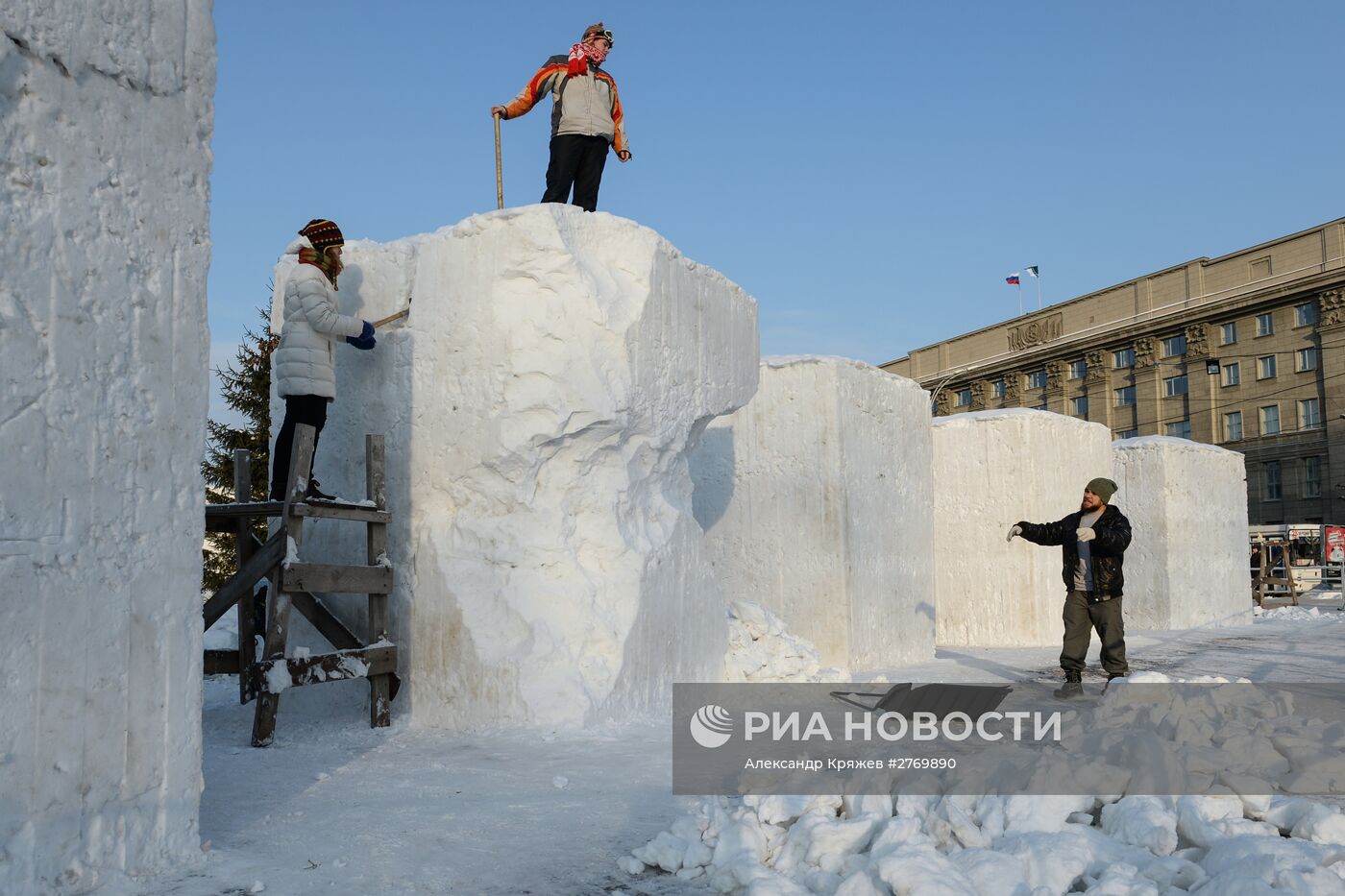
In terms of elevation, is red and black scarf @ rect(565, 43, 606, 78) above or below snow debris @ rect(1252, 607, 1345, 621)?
above

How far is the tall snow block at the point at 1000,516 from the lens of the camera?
13.4 meters

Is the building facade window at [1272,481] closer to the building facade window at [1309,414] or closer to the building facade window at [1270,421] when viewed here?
the building facade window at [1270,421]

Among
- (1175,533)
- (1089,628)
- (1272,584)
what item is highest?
(1175,533)

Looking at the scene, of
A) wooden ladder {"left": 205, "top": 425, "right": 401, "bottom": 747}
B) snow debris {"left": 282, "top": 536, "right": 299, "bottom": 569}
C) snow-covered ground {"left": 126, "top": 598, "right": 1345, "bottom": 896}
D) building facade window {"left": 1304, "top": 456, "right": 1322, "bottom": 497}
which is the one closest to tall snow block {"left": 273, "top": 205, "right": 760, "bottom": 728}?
wooden ladder {"left": 205, "top": 425, "right": 401, "bottom": 747}

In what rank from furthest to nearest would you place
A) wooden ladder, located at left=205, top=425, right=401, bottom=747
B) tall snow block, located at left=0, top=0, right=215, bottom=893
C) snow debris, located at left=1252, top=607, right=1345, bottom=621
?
snow debris, located at left=1252, top=607, right=1345, bottom=621 → wooden ladder, located at left=205, top=425, right=401, bottom=747 → tall snow block, located at left=0, top=0, right=215, bottom=893

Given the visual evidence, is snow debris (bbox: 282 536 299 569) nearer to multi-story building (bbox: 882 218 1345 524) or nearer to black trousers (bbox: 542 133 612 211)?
black trousers (bbox: 542 133 612 211)

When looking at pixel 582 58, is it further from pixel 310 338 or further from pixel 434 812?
pixel 434 812

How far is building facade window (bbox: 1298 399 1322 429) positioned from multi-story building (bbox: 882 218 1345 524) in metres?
0.03

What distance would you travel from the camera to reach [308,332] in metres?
6.04

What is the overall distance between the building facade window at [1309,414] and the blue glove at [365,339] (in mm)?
36462

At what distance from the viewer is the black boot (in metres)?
7.16

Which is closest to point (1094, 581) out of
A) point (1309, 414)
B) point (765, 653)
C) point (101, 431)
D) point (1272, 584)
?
point (765, 653)

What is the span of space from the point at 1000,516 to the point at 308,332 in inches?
384

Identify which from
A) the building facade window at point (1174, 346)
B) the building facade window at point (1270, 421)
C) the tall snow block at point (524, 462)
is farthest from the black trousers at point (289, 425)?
the building facade window at point (1174, 346)
